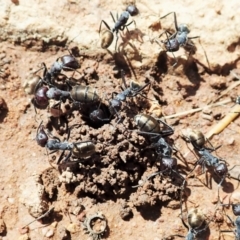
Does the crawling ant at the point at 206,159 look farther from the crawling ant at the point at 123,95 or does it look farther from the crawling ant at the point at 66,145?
the crawling ant at the point at 66,145

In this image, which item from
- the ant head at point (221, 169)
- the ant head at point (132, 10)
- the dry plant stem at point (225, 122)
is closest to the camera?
the ant head at point (221, 169)

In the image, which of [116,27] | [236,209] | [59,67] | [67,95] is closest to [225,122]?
[236,209]

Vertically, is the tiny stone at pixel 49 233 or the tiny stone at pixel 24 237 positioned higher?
the tiny stone at pixel 49 233

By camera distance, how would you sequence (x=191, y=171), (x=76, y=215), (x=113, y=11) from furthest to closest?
(x=113, y=11), (x=191, y=171), (x=76, y=215)

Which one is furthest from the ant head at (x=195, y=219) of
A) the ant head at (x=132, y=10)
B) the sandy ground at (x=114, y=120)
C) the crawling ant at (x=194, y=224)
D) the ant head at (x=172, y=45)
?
the ant head at (x=132, y=10)

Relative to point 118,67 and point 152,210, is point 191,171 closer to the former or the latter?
point 152,210

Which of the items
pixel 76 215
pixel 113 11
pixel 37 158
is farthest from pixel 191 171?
pixel 113 11

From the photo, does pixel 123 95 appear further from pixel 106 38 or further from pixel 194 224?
pixel 194 224
